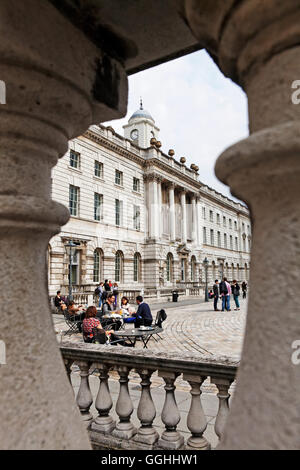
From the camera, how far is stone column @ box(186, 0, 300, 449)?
0.66 meters

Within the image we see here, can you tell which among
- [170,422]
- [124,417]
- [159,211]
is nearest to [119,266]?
[159,211]

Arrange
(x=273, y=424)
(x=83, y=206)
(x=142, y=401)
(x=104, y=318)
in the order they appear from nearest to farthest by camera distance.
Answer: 1. (x=273, y=424)
2. (x=142, y=401)
3. (x=104, y=318)
4. (x=83, y=206)

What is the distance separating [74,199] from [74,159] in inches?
117

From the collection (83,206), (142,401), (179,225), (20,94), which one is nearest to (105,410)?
(142,401)

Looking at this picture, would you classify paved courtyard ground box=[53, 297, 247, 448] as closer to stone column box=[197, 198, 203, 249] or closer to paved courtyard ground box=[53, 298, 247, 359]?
paved courtyard ground box=[53, 298, 247, 359]

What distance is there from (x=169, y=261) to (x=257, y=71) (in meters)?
33.4

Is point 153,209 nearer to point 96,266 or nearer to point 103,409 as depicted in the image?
point 96,266

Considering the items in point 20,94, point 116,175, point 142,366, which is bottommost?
point 142,366

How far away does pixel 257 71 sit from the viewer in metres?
0.78

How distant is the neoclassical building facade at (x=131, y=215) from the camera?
23062 mm

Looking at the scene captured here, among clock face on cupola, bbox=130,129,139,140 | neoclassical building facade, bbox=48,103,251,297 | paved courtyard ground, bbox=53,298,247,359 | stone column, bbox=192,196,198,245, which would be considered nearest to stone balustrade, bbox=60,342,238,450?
paved courtyard ground, bbox=53,298,247,359

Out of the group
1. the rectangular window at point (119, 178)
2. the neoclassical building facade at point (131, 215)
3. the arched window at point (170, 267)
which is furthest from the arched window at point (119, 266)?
the arched window at point (170, 267)

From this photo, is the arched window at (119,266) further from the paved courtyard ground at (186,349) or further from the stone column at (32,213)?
the stone column at (32,213)

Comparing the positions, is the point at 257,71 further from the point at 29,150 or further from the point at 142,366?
the point at 142,366
